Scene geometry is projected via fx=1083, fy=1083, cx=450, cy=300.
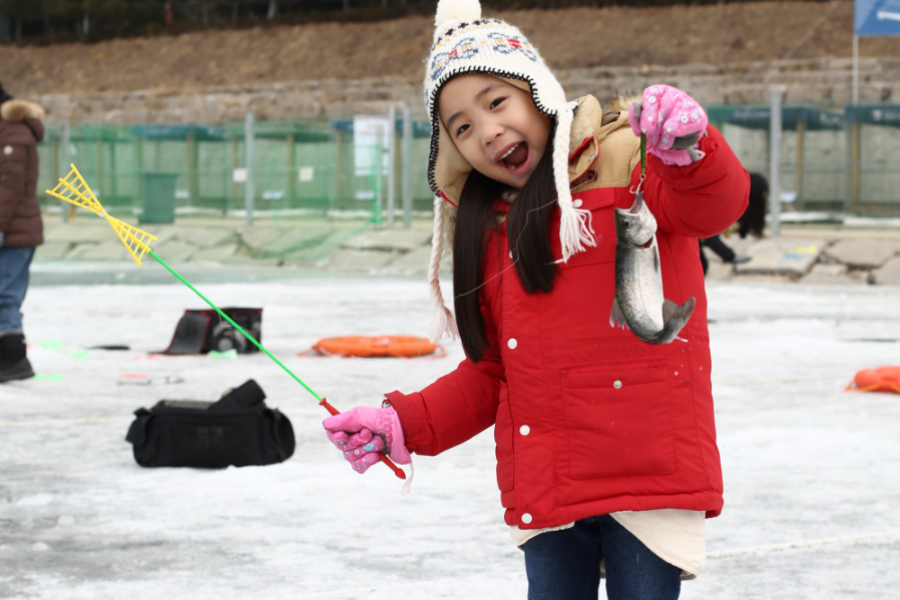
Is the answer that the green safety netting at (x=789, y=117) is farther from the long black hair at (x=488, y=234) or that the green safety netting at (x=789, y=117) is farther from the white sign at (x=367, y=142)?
the long black hair at (x=488, y=234)

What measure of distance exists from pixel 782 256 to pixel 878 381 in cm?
1001

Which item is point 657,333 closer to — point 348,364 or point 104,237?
point 348,364

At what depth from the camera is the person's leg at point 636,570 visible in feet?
6.41

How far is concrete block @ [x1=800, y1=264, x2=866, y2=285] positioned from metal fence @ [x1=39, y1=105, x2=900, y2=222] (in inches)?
82.1

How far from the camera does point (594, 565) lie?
6.86 feet

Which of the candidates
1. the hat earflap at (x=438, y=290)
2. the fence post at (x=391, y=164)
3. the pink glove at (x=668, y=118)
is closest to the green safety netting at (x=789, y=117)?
the fence post at (x=391, y=164)

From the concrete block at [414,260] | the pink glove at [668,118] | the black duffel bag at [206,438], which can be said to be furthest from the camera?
the concrete block at [414,260]

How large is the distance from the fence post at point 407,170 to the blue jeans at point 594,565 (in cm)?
1764

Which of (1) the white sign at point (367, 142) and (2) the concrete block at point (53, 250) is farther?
(2) the concrete block at point (53, 250)

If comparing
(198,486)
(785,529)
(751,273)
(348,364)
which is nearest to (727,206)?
(785,529)

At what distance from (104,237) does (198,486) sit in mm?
18370

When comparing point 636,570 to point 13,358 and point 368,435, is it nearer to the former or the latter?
point 368,435

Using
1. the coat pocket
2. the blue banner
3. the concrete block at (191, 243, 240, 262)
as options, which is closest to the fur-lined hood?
the coat pocket

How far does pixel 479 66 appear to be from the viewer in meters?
1.98
